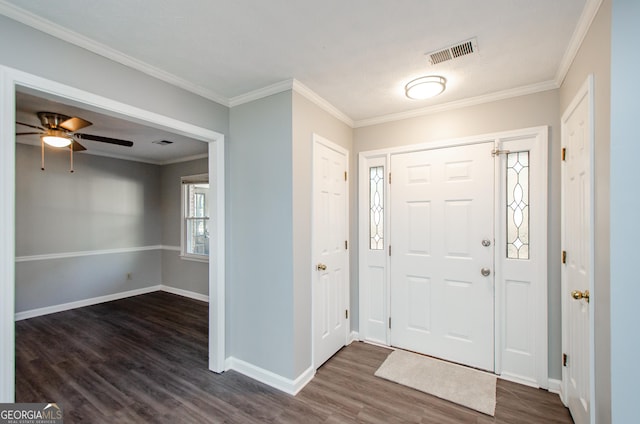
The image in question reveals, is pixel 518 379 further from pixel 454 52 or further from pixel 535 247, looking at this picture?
pixel 454 52

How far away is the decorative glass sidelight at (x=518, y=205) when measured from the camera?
241 cm

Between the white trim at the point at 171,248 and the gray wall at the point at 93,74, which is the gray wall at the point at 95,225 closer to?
the white trim at the point at 171,248

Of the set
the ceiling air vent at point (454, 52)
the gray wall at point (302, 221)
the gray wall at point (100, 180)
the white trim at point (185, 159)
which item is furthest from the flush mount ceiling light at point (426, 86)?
the white trim at point (185, 159)

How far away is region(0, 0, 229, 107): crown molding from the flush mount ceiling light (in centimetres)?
177

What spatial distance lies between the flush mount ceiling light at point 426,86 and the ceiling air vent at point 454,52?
0.73 feet

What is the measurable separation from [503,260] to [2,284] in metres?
3.50

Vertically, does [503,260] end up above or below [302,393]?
above

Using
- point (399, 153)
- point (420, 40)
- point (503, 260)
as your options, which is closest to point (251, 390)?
point (503, 260)

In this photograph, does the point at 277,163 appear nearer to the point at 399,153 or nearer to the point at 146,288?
the point at 399,153

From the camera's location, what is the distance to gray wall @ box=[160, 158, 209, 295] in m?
5.02

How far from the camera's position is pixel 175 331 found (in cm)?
355

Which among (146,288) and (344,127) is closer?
(344,127)

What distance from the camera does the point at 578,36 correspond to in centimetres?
167

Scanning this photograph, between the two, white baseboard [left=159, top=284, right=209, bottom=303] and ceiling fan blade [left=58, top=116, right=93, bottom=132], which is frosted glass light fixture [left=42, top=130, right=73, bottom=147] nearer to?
ceiling fan blade [left=58, top=116, right=93, bottom=132]
